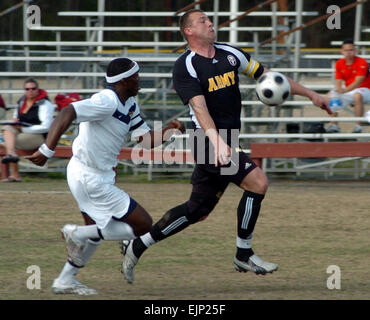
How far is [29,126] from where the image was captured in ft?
42.3

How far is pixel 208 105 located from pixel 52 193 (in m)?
5.50

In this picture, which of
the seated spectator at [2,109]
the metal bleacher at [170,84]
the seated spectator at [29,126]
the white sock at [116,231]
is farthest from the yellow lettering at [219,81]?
the seated spectator at [2,109]

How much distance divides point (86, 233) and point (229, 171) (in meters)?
1.20

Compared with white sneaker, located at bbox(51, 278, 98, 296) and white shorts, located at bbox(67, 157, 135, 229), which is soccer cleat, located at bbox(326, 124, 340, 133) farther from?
white sneaker, located at bbox(51, 278, 98, 296)

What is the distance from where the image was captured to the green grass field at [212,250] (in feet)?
20.5

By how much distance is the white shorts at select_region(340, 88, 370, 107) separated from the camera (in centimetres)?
1312

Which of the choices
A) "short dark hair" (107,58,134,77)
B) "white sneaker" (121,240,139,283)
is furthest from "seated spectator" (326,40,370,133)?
"short dark hair" (107,58,134,77)

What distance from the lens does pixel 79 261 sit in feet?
20.0

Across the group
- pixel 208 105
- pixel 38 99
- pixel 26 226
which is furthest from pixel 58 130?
pixel 38 99

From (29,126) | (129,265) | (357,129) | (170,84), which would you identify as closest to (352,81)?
(357,129)

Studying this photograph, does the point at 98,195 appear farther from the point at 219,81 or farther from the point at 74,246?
the point at 219,81

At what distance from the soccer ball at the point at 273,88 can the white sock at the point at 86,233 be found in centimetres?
180

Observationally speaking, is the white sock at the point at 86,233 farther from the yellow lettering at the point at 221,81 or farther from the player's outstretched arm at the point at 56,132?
the yellow lettering at the point at 221,81

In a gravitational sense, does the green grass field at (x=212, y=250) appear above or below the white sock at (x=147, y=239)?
below
